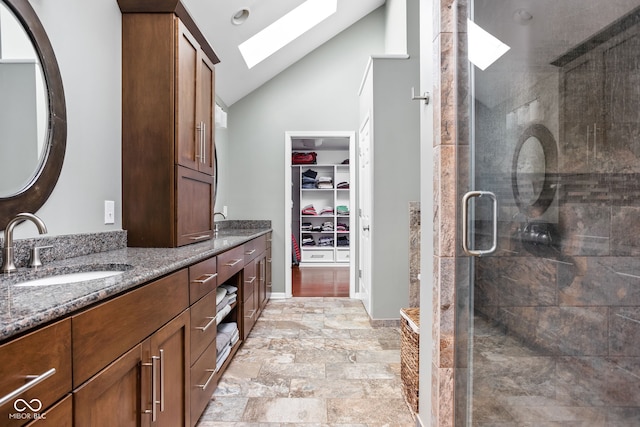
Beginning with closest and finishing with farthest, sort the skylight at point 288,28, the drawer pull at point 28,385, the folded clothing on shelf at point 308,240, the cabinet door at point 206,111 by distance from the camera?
the drawer pull at point 28,385, the cabinet door at point 206,111, the skylight at point 288,28, the folded clothing on shelf at point 308,240

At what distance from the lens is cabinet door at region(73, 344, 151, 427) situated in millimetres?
792

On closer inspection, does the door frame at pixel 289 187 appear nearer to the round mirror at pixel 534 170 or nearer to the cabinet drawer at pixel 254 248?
the cabinet drawer at pixel 254 248

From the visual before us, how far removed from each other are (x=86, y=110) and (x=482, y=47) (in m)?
1.83

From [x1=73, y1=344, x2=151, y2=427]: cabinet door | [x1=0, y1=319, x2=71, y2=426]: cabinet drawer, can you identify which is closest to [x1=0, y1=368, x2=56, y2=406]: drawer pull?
[x1=0, y1=319, x2=71, y2=426]: cabinet drawer

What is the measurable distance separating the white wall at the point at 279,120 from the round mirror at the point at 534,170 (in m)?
3.20

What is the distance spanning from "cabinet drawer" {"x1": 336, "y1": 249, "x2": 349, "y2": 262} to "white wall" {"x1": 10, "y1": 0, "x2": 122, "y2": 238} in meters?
4.70

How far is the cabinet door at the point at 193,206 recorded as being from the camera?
1950 millimetres

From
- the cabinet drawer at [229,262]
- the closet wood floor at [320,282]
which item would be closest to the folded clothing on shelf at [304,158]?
the closet wood floor at [320,282]

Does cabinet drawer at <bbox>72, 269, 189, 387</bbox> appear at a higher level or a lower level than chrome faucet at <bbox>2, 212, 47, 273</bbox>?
lower

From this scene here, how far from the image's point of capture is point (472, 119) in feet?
4.35

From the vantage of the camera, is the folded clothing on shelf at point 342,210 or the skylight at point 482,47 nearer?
the skylight at point 482,47

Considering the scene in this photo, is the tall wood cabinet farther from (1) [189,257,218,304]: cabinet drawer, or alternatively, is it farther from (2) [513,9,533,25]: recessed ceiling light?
(2) [513,9,533,25]: recessed ceiling light

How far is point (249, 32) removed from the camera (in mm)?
3002

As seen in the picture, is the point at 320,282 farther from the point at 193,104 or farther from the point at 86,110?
the point at 86,110
